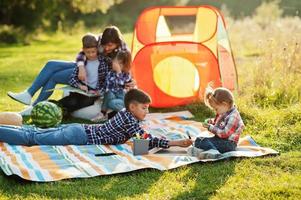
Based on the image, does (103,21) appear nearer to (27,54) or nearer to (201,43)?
(27,54)

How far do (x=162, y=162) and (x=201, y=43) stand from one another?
9.79 feet

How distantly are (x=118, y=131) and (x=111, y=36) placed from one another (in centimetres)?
167

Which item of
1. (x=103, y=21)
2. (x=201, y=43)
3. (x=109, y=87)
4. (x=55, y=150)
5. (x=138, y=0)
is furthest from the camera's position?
(x=138, y=0)

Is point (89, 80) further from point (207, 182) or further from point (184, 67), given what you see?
point (207, 182)

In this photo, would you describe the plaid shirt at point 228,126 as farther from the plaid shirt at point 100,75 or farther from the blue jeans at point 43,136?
the plaid shirt at point 100,75

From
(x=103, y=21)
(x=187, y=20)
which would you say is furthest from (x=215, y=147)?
(x=103, y=21)

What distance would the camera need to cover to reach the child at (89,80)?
22.0ft

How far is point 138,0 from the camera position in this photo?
116ft

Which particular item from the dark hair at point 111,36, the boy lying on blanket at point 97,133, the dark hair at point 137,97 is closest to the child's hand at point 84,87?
the dark hair at point 111,36

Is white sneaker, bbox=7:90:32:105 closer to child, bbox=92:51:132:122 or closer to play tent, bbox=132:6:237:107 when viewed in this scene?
child, bbox=92:51:132:122

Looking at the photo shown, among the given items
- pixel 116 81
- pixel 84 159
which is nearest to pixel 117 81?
pixel 116 81

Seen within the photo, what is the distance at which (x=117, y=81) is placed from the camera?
21.5 feet

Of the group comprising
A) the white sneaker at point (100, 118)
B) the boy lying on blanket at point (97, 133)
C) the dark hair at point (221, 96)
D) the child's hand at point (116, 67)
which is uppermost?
the dark hair at point (221, 96)

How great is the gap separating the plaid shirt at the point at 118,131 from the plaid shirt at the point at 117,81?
1.34 metres
